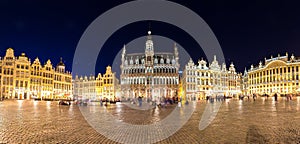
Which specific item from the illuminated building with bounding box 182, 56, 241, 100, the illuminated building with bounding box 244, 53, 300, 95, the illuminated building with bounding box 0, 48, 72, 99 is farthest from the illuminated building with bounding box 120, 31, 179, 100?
the illuminated building with bounding box 244, 53, 300, 95

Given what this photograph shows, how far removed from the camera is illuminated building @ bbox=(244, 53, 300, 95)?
335 ft

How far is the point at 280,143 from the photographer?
8094mm

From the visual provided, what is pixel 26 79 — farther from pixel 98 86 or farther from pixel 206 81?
pixel 206 81

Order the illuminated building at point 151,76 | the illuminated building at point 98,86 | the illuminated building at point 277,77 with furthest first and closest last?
the illuminated building at point 277,77
the illuminated building at point 98,86
the illuminated building at point 151,76

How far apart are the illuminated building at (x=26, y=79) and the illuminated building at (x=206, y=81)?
49197mm

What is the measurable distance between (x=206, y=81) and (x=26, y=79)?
213ft

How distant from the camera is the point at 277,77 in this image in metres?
110

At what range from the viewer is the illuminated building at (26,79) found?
7638 centimetres

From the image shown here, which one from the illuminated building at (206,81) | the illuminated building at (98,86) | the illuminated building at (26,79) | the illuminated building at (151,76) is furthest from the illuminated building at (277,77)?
the illuminated building at (26,79)

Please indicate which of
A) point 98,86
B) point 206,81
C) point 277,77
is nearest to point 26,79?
point 98,86

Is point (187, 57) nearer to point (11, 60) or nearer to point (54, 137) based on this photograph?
point (11, 60)

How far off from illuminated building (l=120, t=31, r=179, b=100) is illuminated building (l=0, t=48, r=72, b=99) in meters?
28.4

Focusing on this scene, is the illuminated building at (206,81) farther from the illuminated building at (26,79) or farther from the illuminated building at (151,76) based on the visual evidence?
the illuminated building at (26,79)

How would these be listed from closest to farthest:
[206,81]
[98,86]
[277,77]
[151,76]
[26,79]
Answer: [26,79], [151,76], [206,81], [98,86], [277,77]
